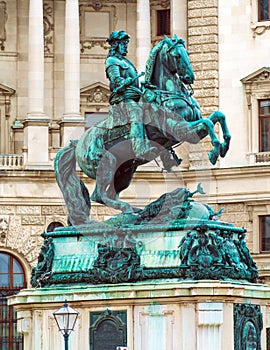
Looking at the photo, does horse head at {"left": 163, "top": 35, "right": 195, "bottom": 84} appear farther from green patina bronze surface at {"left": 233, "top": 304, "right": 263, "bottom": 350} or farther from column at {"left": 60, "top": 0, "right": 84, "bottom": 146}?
column at {"left": 60, "top": 0, "right": 84, "bottom": 146}

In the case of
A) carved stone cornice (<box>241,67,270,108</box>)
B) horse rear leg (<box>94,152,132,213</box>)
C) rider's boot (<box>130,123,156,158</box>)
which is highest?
carved stone cornice (<box>241,67,270,108</box>)

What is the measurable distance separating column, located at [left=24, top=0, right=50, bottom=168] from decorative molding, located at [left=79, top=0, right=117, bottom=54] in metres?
3.37

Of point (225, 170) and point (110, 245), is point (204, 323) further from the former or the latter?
point (225, 170)

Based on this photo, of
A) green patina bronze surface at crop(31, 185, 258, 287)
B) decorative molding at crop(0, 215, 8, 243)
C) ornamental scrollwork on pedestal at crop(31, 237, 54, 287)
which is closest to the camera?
green patina bronze surface at crop(31, 185, 258, 287)

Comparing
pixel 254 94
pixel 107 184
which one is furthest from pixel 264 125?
pixel 107 184

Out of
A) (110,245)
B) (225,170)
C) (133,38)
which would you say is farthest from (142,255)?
(133,38)

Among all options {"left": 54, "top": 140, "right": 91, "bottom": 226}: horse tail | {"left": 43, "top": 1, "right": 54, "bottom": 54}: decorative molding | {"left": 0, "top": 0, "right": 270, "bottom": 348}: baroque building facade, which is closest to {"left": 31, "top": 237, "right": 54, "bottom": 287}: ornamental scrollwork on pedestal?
{"left": 54, "top": 140, "right": 91, "bottom": 226}: horse tail

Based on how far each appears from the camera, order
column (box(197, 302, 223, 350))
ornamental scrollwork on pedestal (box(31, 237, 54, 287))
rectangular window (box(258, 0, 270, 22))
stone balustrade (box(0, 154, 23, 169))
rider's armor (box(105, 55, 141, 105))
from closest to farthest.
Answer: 1. column (box(197, 302, 223, 350))
2. rider's armor (box(105, 55, 141, 105))
3. ornamental scrollwork on pedestal (box(31, 237, 54, 287))
4. stone balustrade (box(0, 154, 23, 169))
5. rectangular window (box(258, 0, 270, 22))

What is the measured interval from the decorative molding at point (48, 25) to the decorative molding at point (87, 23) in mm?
1171

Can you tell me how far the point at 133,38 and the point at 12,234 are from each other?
1044cm

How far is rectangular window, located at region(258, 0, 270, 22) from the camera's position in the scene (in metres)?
62.5

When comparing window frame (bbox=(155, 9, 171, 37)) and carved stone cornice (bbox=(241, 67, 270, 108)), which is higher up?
window frame (bbox=(155, 9, 171, 37))

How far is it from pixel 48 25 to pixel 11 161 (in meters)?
7.10

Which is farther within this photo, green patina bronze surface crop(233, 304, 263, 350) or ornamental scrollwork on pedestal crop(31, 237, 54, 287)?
ornamental scrollwork on pedestal crop(31, 237, 54, 287)
